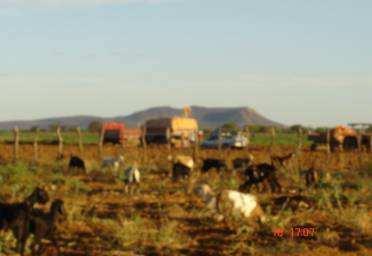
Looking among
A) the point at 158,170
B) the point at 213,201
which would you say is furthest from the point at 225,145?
the point at 213,201

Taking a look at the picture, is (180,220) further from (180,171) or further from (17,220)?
(180,171)

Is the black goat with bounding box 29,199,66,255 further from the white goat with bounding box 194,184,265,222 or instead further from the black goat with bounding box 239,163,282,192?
the black goat with bounding box 239,163,282,192

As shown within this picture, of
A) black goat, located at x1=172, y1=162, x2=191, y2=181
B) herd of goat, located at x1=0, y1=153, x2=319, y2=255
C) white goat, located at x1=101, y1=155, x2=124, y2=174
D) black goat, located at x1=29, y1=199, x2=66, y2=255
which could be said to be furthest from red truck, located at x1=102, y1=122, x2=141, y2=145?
black goat, located at x1=29, y1=199, x2=66, y2=255

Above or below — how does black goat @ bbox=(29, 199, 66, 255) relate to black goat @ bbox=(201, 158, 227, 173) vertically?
below

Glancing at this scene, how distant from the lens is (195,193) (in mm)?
17297

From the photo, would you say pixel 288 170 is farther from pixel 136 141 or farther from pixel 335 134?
pixel 136 141

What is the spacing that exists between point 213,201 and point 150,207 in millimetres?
1605

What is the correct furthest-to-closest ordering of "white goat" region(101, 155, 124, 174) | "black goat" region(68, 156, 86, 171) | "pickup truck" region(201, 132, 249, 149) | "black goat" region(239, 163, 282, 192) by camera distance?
"pickup truck" region(201, 132, 249, 149) < "black goat" region(68, 156, 86, 171) < "white goat" region(101, 155, 124, 174) < "black goat" region(239, 163, 282, 192)
